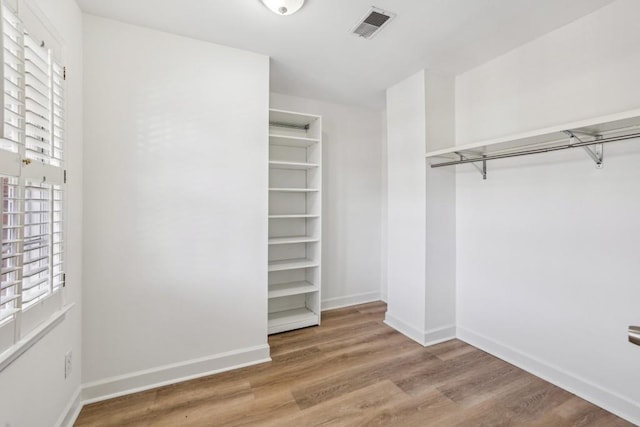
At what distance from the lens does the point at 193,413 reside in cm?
173

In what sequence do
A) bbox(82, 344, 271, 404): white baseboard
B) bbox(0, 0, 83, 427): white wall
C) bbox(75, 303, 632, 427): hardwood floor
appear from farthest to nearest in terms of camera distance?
bbox(82, 344, 271, 404): white baseboard
bbox(75, 303, 632, 427): hardwood floor
bbox(0, 0, 83, 427): white wall

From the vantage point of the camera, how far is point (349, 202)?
3.62 meters

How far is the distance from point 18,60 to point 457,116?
3101 millimetres

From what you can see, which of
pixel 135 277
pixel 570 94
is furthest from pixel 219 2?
pixel 570 94

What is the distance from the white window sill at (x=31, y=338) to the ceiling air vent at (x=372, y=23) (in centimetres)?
256

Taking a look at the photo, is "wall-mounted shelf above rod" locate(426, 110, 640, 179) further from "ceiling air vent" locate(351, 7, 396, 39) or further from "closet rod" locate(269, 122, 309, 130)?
"closet rod" locate(269, 122, 309, 130)

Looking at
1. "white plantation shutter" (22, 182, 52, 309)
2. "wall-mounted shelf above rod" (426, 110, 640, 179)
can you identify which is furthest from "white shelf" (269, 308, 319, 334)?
"wall-mounted shelf above rod" (426, 110, 640, 179)

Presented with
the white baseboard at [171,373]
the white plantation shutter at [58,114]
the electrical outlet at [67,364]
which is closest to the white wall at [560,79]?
the white baseboard at [171,373]

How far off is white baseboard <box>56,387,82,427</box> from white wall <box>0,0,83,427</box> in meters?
0.01

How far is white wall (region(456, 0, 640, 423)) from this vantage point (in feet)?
5.61

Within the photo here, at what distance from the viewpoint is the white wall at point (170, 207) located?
1.86 metres

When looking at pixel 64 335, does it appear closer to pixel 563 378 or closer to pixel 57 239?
pixel 57 239

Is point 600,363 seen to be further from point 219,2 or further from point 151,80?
point 151,80

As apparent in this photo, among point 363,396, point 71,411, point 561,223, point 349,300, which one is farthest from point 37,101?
point 349,300
